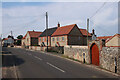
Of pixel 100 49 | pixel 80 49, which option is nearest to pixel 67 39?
pixel 80 49

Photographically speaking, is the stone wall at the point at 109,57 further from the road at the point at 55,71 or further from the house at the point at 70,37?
the house at the point at 70,37

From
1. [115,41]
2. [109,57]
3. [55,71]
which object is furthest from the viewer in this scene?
[115,41]

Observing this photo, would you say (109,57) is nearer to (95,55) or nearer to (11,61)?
(95,55)

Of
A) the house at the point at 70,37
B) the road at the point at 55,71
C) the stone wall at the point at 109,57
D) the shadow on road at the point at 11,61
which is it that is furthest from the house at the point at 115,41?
the house at the point at 70,37

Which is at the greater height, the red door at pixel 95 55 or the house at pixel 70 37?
the house at pixel 70 37

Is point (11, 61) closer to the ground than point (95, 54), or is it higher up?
closer to the ground

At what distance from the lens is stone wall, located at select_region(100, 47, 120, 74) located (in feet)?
40.3

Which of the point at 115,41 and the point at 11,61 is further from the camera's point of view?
the point at 115,41

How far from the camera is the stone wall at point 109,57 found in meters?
12.3

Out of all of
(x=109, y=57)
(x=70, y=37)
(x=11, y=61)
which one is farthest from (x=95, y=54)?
(x=70, y=37)

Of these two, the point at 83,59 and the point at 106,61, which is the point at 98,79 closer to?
the point at 106,61

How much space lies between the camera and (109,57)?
13.5m

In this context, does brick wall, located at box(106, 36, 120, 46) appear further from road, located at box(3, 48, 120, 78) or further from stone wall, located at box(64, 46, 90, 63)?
road, located at box(3, 48, 120, 78)

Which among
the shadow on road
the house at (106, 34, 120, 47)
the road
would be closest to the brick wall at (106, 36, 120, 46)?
the house at (106, 34, 120, 47)
